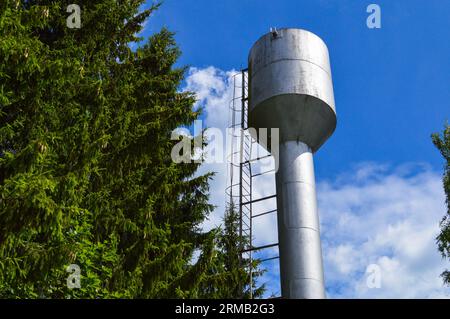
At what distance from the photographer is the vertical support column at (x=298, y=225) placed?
44.7 ft

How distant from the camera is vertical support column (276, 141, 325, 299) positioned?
13633 mm

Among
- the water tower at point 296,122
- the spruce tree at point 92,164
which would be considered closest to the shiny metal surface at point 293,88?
the water tower at point 296,122

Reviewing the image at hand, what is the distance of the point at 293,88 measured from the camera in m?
15.6

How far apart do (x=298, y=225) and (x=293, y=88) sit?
4.10 metres

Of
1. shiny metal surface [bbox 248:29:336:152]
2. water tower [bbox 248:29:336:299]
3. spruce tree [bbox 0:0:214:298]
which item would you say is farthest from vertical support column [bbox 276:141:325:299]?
spruce tree [bbox 0:0:214:298]

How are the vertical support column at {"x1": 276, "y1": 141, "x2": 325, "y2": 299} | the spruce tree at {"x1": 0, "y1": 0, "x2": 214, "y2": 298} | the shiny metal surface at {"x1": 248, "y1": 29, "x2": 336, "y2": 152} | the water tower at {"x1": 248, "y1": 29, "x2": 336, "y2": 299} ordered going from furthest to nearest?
the shiny metal surface at {"x1": 248, "y1": 29, "x2": 336, "y2": 152}
the water tower at {"x1": 248, "y1": 29, "x2": 336, "y2": 299}
the vertical support column at {"x1": 276, "y1": 141, "x2": 325, "y2": 299}
the spruce tree at {"x1": 0, "y1": 0, "x2": 214, "y2": 298}

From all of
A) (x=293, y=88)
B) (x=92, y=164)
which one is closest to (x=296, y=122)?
(x=293, y=88)

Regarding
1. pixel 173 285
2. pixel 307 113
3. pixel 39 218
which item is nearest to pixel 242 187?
pixel 307 113

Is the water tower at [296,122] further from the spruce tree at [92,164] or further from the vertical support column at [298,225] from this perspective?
the spruce tree at [92,164]

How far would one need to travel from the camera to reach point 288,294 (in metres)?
→ 13.6

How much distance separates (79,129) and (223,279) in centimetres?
563

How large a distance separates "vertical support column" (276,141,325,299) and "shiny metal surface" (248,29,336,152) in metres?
0.66

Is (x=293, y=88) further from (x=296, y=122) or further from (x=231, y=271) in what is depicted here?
(x=231, y=271)

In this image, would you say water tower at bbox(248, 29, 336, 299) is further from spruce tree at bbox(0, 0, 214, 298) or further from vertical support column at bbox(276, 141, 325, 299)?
spruce tree at bbox(0, 0, 214, 298)
